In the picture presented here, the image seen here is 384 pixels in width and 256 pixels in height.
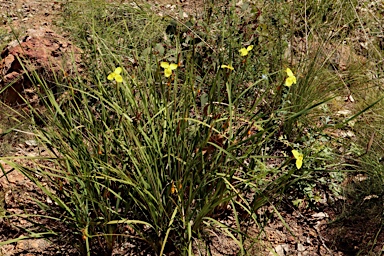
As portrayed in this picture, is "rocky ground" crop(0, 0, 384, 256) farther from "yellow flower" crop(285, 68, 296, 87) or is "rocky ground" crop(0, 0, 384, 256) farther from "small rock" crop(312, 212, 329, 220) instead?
"yellow flower" crop(285, 68, 296, 87)

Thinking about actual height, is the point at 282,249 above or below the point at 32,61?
below

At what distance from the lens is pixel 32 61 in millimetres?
3172

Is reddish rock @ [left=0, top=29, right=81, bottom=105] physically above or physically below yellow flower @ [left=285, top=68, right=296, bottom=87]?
below

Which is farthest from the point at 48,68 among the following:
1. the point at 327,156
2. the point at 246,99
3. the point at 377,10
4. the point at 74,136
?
the point at 377,10

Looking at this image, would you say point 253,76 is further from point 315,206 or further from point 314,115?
point 315,206

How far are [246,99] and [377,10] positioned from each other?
90.1 inches

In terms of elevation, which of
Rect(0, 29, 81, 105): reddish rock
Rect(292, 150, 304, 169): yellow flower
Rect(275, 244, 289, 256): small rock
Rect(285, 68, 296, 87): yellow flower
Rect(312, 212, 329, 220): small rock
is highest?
Rect(285, 68, 296, 87): yellow flower

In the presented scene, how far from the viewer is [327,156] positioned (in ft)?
8.76

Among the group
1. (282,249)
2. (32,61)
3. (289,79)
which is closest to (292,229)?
(282,249)

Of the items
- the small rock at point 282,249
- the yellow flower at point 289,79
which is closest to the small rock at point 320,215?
the small rock at point 282,249

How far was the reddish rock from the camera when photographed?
3172 millimetres

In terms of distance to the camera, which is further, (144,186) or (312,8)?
(312,8)

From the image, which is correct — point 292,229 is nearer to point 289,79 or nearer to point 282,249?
point 282,249

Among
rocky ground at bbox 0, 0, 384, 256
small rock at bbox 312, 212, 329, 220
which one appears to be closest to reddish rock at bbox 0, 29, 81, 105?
rocky ground at bbox 0, 0, 384, 256
